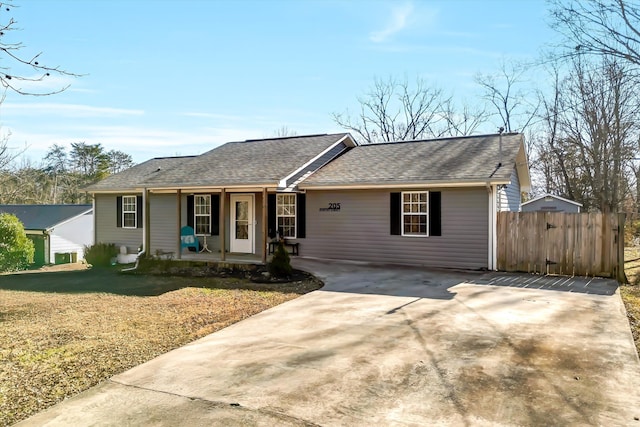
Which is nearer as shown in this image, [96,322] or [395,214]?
[96,322]

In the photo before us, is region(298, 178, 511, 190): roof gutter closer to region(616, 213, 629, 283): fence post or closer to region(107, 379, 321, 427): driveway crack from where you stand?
region(616, 213, 629, 283): fence post

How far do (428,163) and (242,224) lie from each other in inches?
248

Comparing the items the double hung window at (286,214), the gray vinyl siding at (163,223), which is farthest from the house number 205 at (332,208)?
the gray vinyl siding at (163,223)

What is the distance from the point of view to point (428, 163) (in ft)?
42.9

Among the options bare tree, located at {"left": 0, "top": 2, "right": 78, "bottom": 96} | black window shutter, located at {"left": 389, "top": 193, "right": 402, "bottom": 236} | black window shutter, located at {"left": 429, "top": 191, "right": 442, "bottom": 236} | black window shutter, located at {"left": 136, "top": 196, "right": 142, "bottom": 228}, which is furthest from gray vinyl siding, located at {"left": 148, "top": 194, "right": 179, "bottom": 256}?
bare tree, located at {"left": 0, "top": 2, "right": 78, "bottom": 96}

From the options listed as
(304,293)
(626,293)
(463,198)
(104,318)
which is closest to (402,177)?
(463,198)

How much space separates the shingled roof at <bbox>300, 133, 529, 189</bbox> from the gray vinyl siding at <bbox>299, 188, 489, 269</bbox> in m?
0.47

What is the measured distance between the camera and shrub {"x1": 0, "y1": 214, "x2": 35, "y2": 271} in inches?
668

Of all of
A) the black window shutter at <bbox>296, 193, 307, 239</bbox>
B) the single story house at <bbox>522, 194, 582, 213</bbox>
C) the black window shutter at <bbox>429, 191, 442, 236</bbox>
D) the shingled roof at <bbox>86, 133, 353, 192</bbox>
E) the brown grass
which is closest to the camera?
the brown grass

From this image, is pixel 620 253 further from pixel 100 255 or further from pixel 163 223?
pixel 100 255

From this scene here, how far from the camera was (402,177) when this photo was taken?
40.5 ft

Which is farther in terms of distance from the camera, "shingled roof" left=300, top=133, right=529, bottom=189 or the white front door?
the white front door

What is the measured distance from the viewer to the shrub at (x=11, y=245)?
55.7 feet

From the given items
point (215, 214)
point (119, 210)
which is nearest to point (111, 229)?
point (119, 210)
